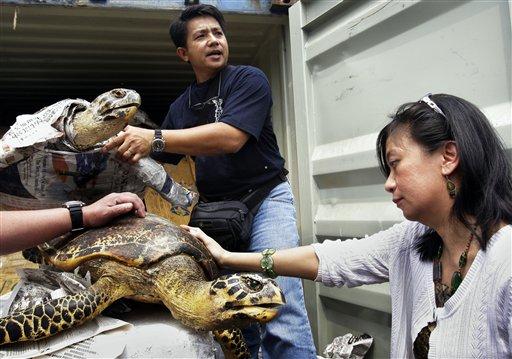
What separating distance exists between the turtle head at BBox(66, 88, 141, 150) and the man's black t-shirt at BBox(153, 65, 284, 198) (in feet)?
2.19

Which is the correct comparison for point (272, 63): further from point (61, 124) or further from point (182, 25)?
point (61, 124)

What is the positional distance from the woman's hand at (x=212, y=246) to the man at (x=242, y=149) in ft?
1.26

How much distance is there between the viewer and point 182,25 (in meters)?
2.69

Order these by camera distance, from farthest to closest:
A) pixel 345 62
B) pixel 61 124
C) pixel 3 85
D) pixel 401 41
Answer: pixel 3 85
pixel 345 62
pixel 401 41
pixel 61 124

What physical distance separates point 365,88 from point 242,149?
0.76 meters

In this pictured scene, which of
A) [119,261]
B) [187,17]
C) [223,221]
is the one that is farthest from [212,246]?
[187,17]

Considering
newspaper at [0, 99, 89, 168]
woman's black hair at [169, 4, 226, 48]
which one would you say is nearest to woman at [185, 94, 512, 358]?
newspaper at [0, 99, 89, 168]

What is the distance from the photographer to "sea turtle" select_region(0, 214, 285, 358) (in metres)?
1.54

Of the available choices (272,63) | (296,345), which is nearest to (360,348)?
(296,345)

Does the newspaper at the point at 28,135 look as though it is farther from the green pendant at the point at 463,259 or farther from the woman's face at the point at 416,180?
the green pendant at the point at 463,259

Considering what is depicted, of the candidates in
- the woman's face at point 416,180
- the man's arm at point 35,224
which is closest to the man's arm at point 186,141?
the man's arm at point 35,224

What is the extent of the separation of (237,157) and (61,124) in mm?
977

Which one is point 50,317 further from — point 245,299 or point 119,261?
point 245,299

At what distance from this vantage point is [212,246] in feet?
7.16
